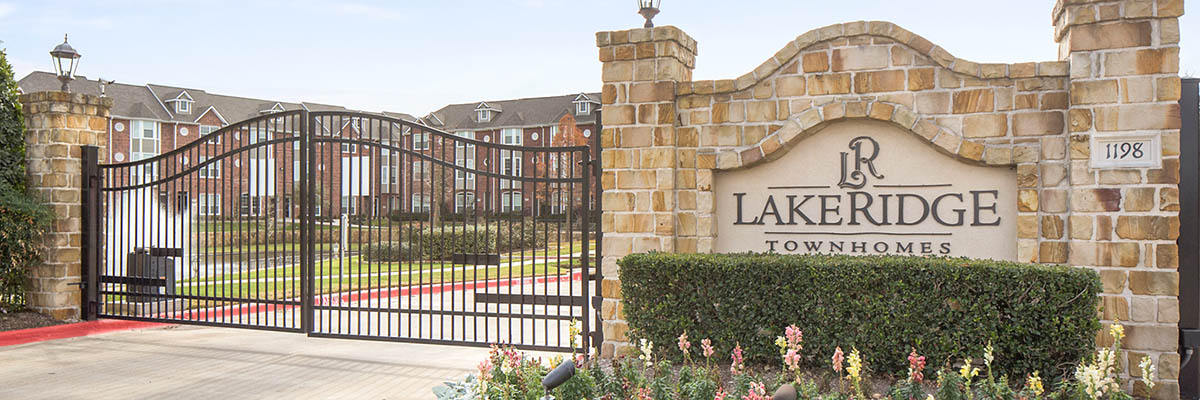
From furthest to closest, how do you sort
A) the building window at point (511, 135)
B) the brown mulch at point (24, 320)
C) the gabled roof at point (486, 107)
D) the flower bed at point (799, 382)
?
1. the gabled roof at point (486, 107)
2. the building window at point (511, 135)
3. the brown mulch at point (24, 320)
4. the flower bed at point (799, 382)

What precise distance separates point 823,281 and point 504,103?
46.4m

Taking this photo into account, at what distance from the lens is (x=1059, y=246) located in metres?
5.81

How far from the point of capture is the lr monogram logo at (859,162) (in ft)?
20.6

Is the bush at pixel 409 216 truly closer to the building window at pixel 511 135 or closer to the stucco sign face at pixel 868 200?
the stucco sign face at pixel 868 200

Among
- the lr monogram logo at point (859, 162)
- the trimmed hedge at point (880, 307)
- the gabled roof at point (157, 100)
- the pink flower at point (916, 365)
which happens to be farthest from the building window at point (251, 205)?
the gabled roof at point (157, 100)

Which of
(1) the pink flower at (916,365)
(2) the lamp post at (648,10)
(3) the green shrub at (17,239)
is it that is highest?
(2) the lamp post at (648,10)

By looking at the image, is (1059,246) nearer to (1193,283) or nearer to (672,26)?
(1193,283)

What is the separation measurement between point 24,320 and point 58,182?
1681 millimetres

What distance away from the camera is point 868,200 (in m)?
6.30

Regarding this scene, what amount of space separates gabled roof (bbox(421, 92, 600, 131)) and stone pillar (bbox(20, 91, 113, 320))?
3511 cm

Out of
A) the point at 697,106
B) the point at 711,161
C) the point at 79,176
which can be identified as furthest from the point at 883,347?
the point at 79,176

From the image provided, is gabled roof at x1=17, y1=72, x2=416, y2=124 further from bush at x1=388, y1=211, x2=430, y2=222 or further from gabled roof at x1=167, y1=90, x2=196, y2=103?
bush at x1=388, y1=211, x2=430, y2=222

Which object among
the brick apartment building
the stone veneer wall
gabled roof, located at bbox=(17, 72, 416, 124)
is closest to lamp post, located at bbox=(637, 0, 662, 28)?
the stone veneer wall

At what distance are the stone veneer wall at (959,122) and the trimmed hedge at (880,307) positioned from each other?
2.55 ft
